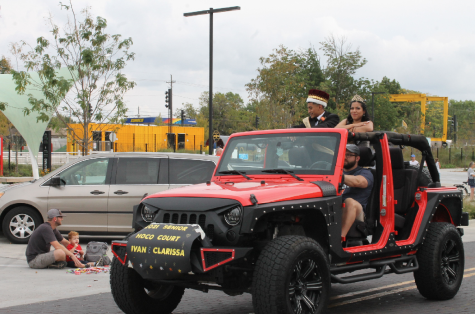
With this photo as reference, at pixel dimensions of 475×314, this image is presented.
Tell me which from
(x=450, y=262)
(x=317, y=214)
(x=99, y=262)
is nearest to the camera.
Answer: (x=317, y=214)

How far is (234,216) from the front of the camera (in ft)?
15.6

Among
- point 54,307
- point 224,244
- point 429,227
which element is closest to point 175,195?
point 224,244

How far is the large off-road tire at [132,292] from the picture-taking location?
5309 millimetres

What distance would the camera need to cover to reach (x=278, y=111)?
1127 inches

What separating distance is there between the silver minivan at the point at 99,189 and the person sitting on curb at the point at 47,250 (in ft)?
5.36

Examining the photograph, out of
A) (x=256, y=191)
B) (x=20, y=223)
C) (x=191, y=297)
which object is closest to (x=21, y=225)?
(x=20, y=223)

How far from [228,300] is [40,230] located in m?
3.71

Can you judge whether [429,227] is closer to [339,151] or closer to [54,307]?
[339,151]

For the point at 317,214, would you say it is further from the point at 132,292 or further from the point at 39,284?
the point at 39,284

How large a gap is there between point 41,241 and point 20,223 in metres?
2.35

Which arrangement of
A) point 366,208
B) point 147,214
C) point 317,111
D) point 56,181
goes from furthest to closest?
point 56,181
point 317,111
point 366,208
point 147,214

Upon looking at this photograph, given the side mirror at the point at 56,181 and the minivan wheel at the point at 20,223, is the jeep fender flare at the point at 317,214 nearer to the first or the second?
the side mirror at the point at 56,181

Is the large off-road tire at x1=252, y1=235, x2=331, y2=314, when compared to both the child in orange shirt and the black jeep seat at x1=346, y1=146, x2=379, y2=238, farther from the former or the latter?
the child in orange shirt

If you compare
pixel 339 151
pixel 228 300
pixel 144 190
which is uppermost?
pixel 339 151
